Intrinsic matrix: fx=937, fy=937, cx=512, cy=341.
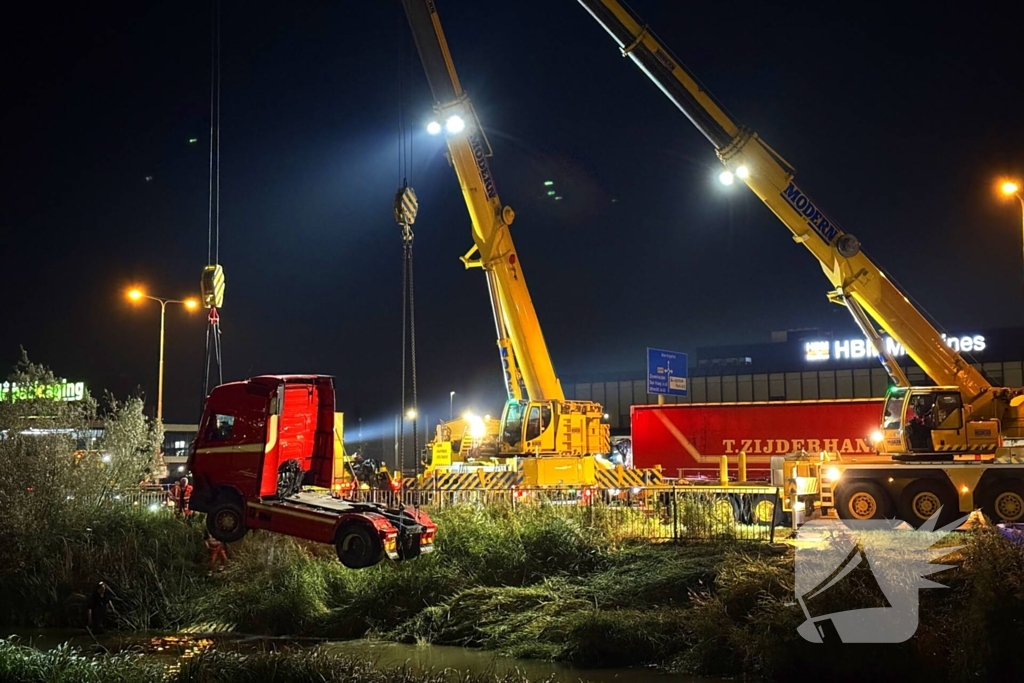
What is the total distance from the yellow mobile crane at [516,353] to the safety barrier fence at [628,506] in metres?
5.43

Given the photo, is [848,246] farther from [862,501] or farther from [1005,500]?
[1005,500]

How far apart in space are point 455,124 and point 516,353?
6.50 m

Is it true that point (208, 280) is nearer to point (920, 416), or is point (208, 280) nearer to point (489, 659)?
point (489, 659)

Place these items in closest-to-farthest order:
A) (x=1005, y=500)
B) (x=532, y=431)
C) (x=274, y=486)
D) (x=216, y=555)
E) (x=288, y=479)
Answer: (x=274, y=486), (x=288, y=479), (x=216, y=555), (x=1005, y=500), (x=532, y=431)

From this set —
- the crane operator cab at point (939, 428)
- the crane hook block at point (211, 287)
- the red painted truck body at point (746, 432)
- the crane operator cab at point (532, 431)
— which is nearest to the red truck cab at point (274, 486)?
the crane hook block at point (211, 287)

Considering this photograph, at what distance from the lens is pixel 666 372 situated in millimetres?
38219

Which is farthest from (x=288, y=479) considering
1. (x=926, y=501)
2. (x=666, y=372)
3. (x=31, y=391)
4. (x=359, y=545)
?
(x=666, y=372)

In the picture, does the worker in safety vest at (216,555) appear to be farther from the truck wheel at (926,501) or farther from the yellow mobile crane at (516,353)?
the truck wheel at (926,501)

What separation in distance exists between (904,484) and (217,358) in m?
14.2

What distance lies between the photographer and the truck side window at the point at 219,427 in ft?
42.1

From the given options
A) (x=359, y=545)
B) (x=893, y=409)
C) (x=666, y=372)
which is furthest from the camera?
(x=666, y=372)

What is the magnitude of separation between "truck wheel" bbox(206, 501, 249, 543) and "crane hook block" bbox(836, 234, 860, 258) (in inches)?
587

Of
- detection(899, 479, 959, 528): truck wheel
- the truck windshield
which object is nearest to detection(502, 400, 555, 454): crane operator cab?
the truck windshield

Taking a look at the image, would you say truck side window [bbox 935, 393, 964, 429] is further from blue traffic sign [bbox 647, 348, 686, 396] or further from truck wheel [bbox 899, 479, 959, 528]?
blue traffic sign [bbox 647, 348, 686, 396]
